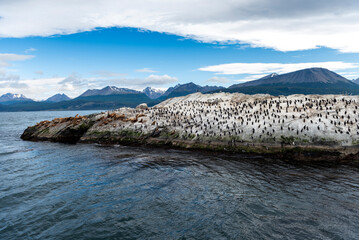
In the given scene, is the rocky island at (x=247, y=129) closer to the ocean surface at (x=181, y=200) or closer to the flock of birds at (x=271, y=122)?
the flock of birds at (x=271, y=122)

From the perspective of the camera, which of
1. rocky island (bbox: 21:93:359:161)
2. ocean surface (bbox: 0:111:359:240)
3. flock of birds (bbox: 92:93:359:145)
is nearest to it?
ocean surface (bbox: 0:111:359:240)

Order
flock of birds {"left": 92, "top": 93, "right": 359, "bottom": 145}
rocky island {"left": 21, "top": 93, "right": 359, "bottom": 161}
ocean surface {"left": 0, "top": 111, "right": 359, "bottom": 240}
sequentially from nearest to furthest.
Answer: ocean surface {"left": 0, "top": 111, "right": 359, "bottom": 240}
rocky island {"left": 21, "top": 93, "right": 359, "bottom": 161}
flock of birds {"left": 92, "top": 93, "right": 359, "bottom": 145}

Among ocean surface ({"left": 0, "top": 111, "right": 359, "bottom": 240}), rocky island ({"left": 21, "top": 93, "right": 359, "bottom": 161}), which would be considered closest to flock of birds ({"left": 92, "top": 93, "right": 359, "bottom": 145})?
rocky island ({"left": 21, "top": 93, "right": 359, "bottom": 161})

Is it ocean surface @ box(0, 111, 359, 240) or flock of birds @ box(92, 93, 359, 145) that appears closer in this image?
ocean surface @ box(0, 111, 359, 240)

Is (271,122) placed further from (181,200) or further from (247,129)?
(181,200)

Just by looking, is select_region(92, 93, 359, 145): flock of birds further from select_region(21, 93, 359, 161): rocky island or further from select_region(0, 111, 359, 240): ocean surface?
select_region(0, 111, 359, 240): ocean surface

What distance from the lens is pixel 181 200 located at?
14320mm

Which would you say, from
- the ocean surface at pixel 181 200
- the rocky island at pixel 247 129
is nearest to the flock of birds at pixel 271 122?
the rocky island at pixel 247 129

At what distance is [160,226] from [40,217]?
7.28m

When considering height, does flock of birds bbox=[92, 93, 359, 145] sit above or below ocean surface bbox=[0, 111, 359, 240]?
above

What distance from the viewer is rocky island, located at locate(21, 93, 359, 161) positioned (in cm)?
2297

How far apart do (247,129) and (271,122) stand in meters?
3.20

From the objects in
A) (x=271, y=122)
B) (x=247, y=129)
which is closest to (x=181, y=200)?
(x=247, y=129)

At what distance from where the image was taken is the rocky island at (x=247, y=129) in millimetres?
22969
